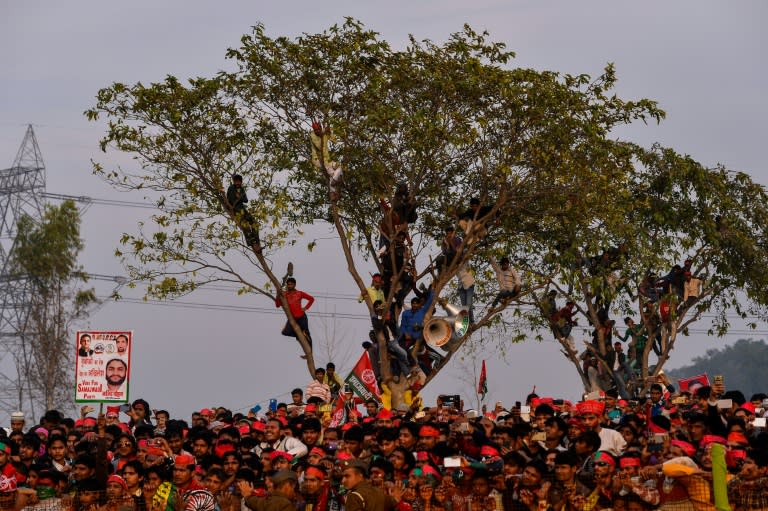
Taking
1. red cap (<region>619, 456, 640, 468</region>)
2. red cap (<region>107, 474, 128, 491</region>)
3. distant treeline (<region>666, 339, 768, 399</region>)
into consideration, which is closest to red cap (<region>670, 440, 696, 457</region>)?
red cap (<region>619, 456, 640, 468</region>)

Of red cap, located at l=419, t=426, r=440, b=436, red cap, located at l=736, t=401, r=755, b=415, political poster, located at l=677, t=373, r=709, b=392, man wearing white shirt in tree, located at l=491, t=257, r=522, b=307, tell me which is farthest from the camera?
man wearing white shirt in tree, located at l=491, t=257, r=522, b=307

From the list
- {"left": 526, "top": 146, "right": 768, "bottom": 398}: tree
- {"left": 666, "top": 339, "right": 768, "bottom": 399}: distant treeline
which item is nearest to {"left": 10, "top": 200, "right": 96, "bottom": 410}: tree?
{"left": 526, "top": 146, "right": 768, "bottom": 398}: tree

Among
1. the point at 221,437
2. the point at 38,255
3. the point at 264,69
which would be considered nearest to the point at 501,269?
the point at 264,69

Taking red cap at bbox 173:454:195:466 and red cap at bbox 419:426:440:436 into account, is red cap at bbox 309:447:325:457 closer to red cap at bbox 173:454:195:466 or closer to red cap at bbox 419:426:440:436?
red cap at bbox 419:426:440:436

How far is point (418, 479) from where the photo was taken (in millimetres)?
15609

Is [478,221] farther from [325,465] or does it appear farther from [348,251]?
[325,465]

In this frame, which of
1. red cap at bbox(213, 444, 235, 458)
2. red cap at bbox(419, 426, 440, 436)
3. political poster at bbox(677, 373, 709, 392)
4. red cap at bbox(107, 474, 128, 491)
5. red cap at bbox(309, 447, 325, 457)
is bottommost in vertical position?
red cap at bbox(107, 474, 128, 491)

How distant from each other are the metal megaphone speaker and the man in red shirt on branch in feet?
8.01

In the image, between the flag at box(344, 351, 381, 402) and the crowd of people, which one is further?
the flag at box(344, 351, 381, 402)

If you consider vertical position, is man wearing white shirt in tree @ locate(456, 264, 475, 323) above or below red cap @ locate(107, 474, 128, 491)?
above

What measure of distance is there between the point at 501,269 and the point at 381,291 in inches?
147

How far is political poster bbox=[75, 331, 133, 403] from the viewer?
23.5m

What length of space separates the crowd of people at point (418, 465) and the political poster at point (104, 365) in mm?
2169

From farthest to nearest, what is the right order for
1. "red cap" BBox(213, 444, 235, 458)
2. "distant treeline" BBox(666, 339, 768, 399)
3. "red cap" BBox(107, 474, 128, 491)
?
"distant treeline" BBox(666, 339, 768, 399) → "red cap" BBox(213, 444, 235, 458) → "red cap" BBox(107, 474, 128, 491)
